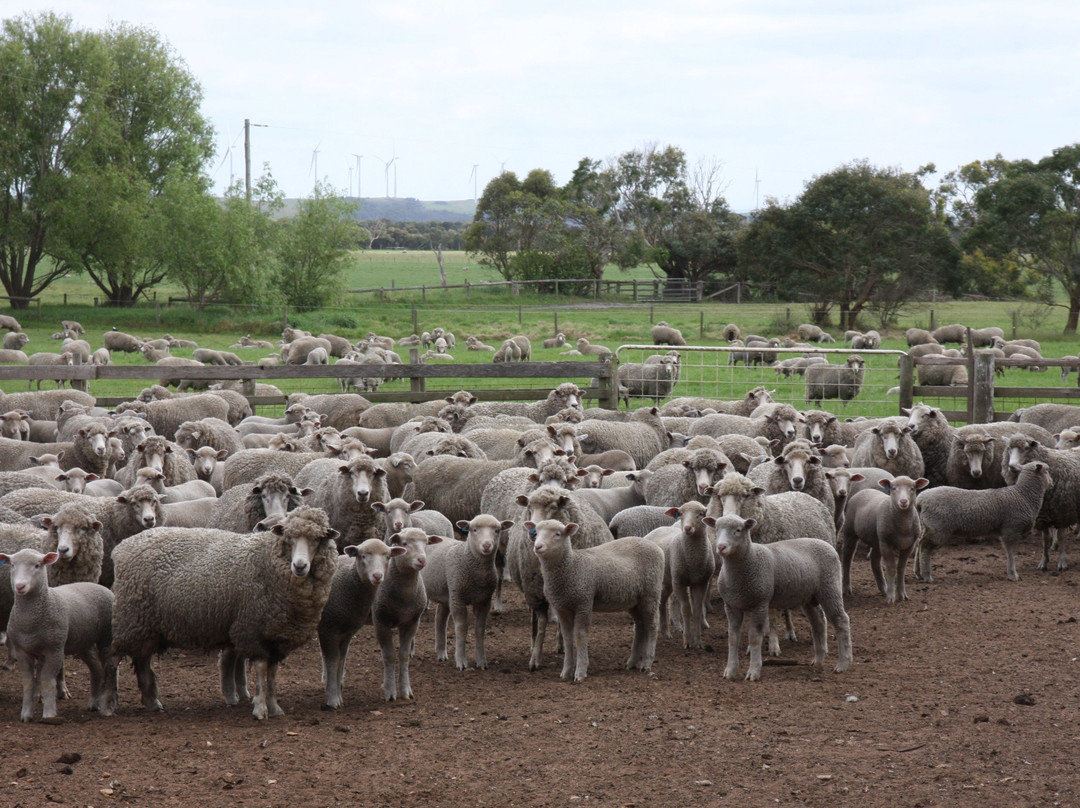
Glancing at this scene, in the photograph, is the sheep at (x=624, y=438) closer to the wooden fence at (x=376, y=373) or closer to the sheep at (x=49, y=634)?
the wooden fence at (x=376, y=373)

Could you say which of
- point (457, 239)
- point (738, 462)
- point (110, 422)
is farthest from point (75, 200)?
point (457, 239)

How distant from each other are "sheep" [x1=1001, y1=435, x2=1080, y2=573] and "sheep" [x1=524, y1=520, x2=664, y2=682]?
4.85 m

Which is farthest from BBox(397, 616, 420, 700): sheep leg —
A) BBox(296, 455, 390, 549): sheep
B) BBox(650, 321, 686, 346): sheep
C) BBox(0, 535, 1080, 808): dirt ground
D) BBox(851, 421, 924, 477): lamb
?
BBox(650, 321, 686, 346): sheep

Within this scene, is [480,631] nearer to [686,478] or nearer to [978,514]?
[686,478]

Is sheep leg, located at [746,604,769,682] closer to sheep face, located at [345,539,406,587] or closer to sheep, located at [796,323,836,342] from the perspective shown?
sheep face, located at [345,539,406,587]

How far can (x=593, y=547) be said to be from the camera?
25.4 feet

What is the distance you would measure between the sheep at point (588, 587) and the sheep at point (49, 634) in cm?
283

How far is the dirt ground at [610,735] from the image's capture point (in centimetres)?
515

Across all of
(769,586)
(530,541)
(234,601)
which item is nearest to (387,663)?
(234,601)

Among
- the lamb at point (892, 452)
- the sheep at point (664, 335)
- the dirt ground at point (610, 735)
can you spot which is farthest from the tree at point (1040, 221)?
the dirt ground at point (610, 735)

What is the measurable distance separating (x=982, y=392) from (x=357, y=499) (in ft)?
31.7

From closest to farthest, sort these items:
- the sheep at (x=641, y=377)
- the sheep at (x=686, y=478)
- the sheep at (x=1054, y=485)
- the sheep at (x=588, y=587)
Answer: the sheep at (x=588, y=587)
the sheep at (x=686, y=478)
the sheep at (x=1054, y=485)
the sheep at (x=641, y=377)

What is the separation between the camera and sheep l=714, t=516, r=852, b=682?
7.07 meters

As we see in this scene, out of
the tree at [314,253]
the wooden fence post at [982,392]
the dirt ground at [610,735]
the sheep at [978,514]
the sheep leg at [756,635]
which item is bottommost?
the dirt ground at [610,735]
